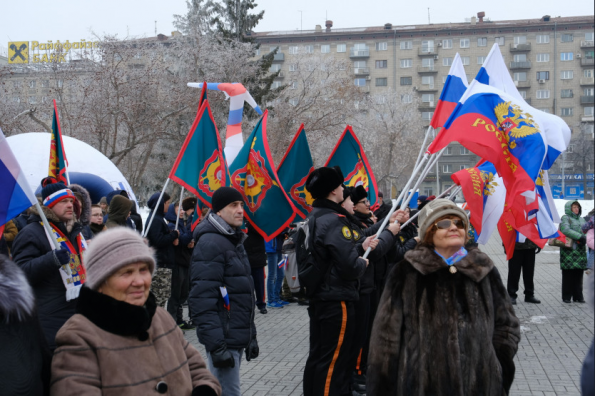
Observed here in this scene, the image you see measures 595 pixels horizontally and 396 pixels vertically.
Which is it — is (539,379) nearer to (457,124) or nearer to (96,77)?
(457,124)

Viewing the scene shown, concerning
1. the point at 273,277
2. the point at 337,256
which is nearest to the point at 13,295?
the point at 337,256

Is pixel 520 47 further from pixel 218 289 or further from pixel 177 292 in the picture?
pixel 218 289

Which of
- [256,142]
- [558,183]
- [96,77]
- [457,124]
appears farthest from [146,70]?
[558,183]

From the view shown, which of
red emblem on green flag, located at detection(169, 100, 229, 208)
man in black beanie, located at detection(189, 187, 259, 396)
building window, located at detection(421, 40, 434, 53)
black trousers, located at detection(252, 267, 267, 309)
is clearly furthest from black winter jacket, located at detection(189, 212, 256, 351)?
building window, located at detection(421, 40, 434, 53)

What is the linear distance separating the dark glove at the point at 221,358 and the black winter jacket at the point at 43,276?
1.02 meters

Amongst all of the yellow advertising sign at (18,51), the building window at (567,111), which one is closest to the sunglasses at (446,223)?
the yellow advertising sign at (18,51)

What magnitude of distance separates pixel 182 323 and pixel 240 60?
2216cm

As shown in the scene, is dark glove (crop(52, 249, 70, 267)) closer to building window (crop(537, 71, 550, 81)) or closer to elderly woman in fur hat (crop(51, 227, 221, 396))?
elderly woman in fur hat (crop(51, 227, 221, 396))

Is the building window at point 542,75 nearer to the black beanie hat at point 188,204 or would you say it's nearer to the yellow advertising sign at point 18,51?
the yellow advertising sign at point 18,51

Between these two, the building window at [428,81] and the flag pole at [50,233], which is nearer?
the flag pole at [50,233]

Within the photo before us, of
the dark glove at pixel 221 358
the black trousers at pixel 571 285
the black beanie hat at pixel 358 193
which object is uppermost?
the black beanie hat at pixel 358 193

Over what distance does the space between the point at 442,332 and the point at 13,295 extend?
2.30m

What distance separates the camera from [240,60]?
29938mm

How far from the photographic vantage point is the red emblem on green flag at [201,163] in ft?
24.5
